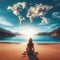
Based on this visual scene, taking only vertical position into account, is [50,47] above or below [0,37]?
below

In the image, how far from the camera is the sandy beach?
2965 mm

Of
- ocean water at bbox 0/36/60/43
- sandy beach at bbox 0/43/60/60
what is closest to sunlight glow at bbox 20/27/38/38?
ocean water at bbox 0/36/60/43

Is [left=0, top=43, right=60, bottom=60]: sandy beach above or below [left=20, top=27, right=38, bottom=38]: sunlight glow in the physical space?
below

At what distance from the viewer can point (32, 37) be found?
10.1 ft

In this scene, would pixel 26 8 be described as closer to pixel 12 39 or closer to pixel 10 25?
pixel 10 25

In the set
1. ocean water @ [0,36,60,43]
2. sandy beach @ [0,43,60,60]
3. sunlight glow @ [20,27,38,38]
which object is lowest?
sandy beach @ [0,43,60,60]

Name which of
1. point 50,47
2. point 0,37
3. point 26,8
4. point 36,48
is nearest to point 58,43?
point 50,47

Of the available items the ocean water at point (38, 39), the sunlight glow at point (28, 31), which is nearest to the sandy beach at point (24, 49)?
the ocean water at point (38, 39)

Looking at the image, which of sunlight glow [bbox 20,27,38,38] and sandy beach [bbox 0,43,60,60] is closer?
sandy beach [bbox 0,43,60,60]

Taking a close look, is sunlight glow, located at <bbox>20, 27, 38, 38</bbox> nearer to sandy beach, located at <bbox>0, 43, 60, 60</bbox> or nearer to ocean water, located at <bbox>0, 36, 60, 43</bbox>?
ocean water, located at <bbox>0, 36, 60, 43</bbox>

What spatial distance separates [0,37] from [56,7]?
1.22 meters

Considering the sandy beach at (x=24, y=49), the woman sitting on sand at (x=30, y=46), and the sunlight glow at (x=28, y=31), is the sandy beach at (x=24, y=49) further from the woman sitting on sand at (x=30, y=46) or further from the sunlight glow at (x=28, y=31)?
the sunlight glow at (x=28, y=31)

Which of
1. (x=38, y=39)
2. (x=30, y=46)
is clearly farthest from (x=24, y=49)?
(x=38, y=39)

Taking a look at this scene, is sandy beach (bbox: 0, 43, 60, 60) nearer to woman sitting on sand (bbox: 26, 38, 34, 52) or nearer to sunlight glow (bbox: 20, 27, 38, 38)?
woman sitting on sand (bbox: 26, 38, 34, 52)
